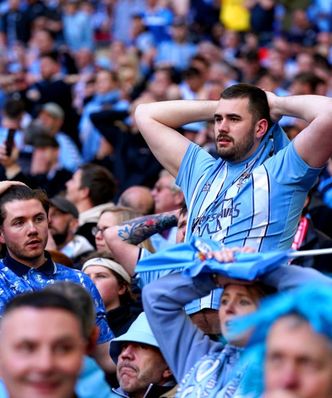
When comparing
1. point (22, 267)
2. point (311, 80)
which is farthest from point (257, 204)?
point (311, 80)

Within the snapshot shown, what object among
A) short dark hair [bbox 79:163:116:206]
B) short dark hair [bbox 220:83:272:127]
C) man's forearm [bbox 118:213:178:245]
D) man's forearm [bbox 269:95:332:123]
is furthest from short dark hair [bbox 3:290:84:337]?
short dark hair [bbox 79:163:116:206]

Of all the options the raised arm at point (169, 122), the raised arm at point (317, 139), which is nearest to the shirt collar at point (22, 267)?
the raised arm at point (169, 122)

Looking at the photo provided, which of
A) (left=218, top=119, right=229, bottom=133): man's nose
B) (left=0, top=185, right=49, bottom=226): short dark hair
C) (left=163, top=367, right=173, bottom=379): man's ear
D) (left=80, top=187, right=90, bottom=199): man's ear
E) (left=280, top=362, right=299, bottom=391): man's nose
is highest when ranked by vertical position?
(left=218, top=119, right=229, bottom=133): man's nose

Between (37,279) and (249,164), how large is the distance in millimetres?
1220

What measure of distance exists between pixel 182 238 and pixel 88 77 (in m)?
8.88

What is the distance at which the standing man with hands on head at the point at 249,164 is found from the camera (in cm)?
570

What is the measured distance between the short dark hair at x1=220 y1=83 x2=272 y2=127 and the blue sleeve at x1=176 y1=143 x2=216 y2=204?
36cm

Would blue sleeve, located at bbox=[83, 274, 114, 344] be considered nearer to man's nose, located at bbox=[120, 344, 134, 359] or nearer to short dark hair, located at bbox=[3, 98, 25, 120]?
man's nose, located at bbox=[120, 344, 134, 359]

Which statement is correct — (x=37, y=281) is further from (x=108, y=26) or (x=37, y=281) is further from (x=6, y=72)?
(x=108, y=26)

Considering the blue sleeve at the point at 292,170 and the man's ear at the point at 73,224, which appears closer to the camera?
the blue sleeve at the point at 292,170

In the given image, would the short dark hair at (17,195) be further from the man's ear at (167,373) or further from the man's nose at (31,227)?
the man's ear at (167,373)

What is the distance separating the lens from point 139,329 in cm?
552

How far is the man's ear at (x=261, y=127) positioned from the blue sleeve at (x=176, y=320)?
1.46 meters

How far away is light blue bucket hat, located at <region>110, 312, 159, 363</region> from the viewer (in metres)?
5.44
